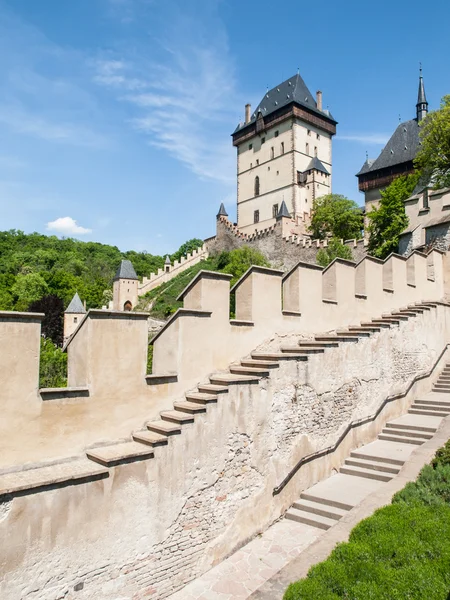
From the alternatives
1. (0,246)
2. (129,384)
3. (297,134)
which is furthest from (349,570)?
(0,246)

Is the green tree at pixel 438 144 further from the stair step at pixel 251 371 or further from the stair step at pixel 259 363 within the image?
the stair step at pixel 251 371

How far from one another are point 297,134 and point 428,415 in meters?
57.7

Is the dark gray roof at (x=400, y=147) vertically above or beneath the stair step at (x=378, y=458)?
above

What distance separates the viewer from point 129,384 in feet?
19.2

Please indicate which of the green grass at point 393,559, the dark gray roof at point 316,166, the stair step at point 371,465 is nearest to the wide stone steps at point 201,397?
the green grass at point 393,559

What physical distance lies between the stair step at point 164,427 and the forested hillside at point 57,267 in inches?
1745

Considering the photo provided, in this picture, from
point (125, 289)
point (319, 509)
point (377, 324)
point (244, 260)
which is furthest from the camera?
point (125, 289)

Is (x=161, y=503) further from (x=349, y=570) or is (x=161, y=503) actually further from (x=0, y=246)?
(x=0, y=246)

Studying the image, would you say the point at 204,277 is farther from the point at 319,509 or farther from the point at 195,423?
the point at 319,509

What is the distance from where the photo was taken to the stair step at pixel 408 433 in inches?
343

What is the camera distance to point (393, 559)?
4625 mm

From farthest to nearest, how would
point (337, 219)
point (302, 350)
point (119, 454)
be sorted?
point (337, 219), point (302, 350), point (119, 454)

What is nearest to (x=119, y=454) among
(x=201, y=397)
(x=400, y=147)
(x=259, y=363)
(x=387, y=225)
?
(x=201, y=397)

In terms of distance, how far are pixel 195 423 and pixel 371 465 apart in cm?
407
